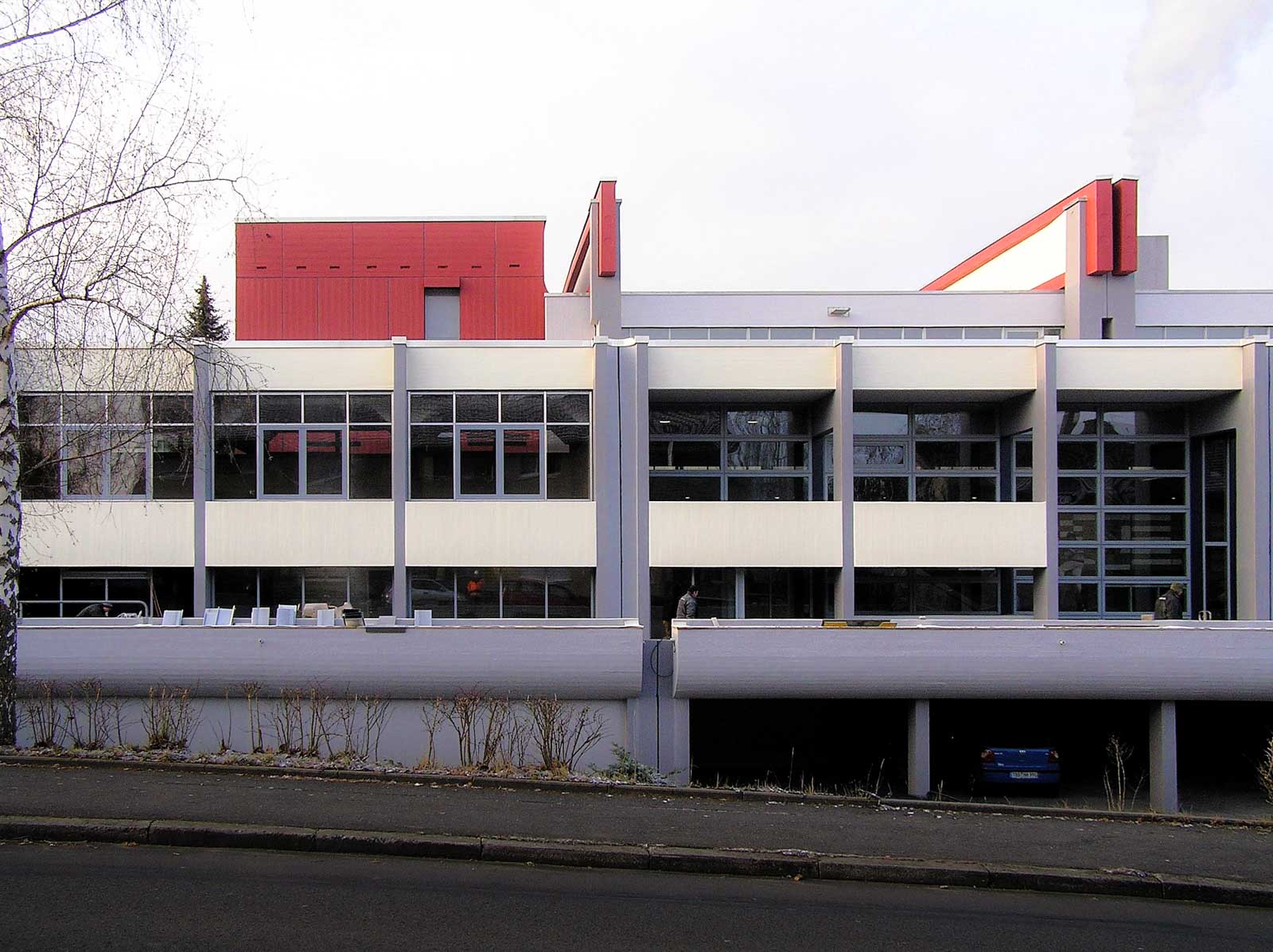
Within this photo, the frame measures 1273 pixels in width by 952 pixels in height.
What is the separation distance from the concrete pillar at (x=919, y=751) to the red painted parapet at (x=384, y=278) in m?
17.5

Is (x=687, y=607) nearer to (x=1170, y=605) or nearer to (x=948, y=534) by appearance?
(x=948, y=534)

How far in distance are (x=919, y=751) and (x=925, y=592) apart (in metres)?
6.11

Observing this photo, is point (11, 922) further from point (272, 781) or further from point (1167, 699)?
point (1167, 699)

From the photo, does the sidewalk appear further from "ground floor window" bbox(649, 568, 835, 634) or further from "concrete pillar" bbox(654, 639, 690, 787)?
"ground floor window" bbox(649, 568, 835, 634)

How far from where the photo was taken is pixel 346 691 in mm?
16781

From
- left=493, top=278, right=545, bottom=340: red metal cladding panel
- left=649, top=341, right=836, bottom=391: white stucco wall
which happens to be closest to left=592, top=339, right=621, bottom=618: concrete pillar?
left=649, top=341, right=836, bottom=391: white stucco wall

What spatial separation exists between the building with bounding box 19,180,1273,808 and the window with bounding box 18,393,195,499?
0.07m

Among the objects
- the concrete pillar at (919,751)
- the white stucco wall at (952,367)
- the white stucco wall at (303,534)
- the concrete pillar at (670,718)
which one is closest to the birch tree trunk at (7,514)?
the concrete pillar at (670,718)

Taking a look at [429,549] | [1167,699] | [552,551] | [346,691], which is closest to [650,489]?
[552,551]

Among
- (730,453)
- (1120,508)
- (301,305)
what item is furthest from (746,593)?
(301,305)

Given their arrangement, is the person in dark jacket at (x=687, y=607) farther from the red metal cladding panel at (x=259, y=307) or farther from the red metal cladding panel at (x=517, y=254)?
the red metal cladding panel at (x=259, y=307)

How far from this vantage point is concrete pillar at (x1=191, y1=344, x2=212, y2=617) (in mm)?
21016

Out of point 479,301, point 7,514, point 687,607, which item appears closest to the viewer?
point 7,514

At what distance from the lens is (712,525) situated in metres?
22.0
